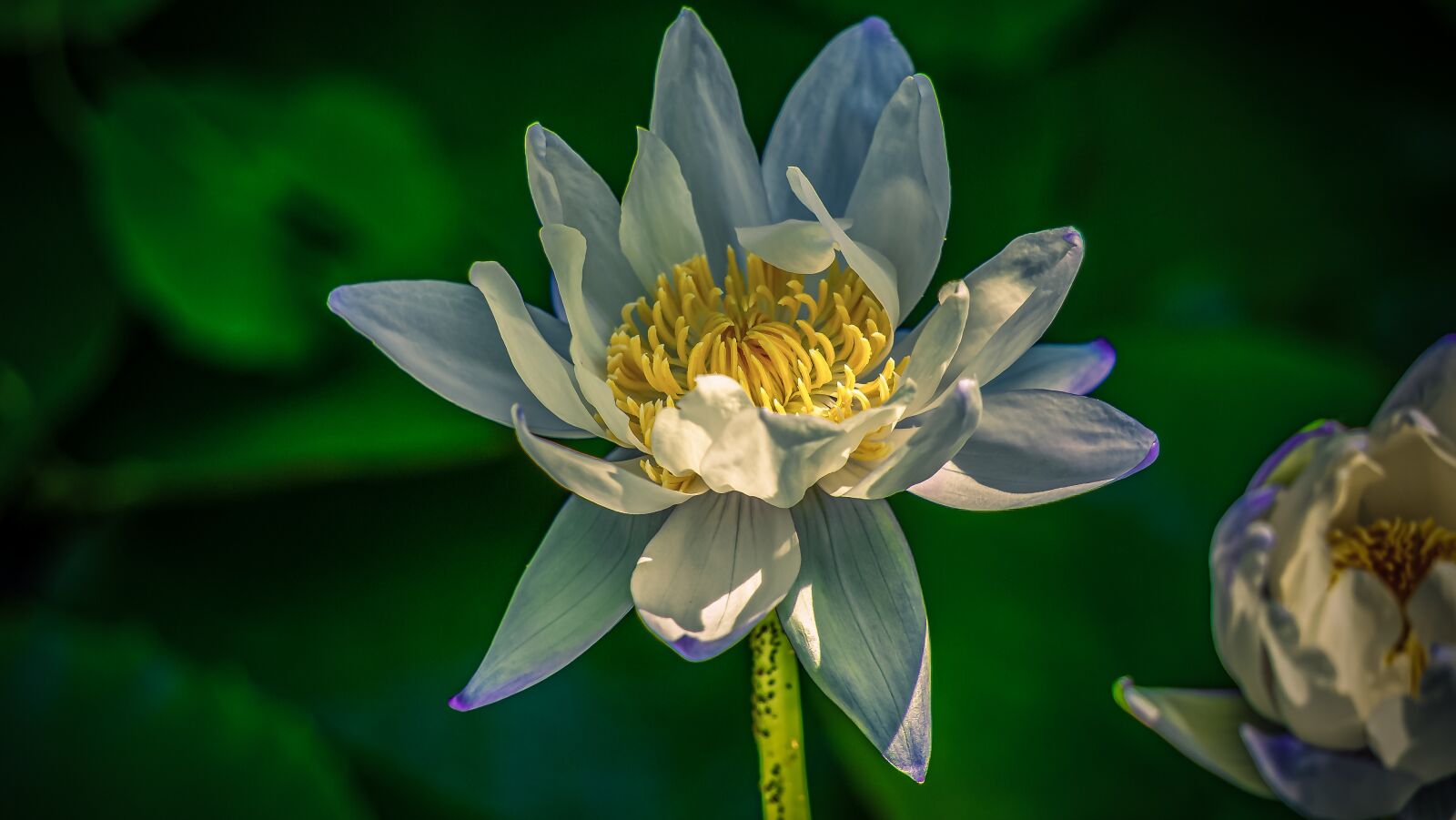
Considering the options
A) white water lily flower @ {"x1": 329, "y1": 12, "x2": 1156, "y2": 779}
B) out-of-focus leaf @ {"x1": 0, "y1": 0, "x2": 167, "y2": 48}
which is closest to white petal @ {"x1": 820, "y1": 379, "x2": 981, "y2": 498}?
white water lily flower @ {"x1": 329, "y1": 12, "x2": 1156, "y2": 779}

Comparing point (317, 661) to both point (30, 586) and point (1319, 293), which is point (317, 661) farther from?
point (1319, 293)

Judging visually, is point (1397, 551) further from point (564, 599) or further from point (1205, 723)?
point (564, 599)

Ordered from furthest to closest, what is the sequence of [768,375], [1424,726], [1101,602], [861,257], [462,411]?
[462,411]
[1101,602]
[768,375]
[861,257]
[1424,726]

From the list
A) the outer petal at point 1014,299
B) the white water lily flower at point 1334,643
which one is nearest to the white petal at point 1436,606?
the white water lily flower at point 1334,643

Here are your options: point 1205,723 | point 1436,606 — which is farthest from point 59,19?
point 1436,606

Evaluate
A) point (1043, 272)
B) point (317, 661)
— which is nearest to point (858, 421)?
point (1043, 272)
